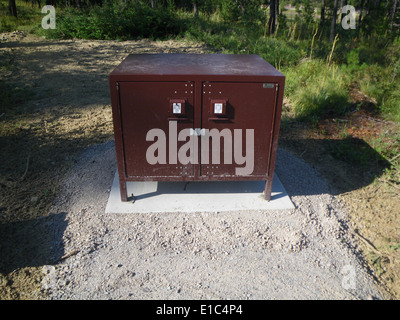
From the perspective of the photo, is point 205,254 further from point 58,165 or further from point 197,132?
point 58,165

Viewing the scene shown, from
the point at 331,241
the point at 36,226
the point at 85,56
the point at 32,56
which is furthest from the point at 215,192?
the point at 32,56

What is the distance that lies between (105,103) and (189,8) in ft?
46.4

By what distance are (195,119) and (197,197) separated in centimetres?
89

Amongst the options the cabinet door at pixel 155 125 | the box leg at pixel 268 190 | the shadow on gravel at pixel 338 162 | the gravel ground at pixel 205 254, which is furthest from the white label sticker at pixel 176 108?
the shadow on gravel at pixel 338 162

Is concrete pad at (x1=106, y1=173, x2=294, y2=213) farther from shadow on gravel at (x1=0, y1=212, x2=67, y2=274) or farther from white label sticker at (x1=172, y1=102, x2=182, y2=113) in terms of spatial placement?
white label sticker at (x1=172, y1=102, x2=182, y2=113)

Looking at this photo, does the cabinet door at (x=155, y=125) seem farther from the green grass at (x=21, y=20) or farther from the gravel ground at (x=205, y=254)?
the green grass at (x=21, y=20)

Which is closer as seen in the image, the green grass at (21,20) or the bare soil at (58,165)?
the bare soil at (58,165)

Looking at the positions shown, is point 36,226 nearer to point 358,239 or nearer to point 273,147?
point 273,147

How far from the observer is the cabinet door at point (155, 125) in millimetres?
2824

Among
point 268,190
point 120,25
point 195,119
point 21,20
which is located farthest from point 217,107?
point 21,20

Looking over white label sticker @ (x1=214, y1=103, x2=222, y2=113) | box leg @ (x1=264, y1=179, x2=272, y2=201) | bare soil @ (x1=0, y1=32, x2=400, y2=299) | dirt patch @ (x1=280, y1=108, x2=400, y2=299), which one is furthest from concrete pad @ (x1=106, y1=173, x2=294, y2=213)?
white label sticker @ (x1=214, y1=103, x2=222, y2=113)

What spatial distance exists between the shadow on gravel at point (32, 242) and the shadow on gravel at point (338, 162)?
2.38 meters

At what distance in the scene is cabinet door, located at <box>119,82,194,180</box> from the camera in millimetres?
2824

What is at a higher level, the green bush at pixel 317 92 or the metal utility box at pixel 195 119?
the metal utility box at pixel 195 119
